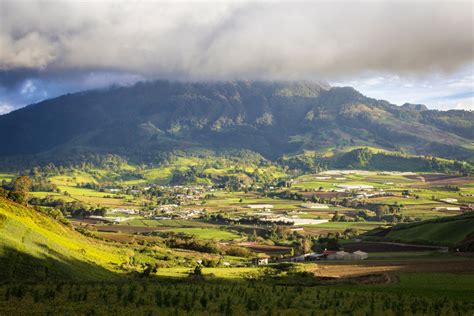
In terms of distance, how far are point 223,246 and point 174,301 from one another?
90.5 meters

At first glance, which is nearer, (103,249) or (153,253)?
(103,249)

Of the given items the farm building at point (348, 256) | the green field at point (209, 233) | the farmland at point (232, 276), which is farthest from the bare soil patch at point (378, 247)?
the green field at point (209, 233)

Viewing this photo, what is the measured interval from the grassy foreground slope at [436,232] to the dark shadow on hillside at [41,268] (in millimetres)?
85960

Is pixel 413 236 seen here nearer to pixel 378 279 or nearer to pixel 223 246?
pixel 223 246

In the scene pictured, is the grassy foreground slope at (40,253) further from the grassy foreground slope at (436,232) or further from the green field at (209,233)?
the grassy foreground slope at (436,232)

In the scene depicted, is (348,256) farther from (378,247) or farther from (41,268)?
(41,268)

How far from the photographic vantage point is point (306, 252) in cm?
12419

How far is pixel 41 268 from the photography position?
5225 cm

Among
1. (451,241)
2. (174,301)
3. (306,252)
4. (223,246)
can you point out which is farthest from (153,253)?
(451,241)

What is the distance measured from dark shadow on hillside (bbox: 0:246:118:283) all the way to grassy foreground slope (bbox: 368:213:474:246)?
85960 mm

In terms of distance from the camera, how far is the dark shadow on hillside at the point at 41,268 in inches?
1913

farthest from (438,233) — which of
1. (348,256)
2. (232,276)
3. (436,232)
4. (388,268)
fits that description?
(232,276)

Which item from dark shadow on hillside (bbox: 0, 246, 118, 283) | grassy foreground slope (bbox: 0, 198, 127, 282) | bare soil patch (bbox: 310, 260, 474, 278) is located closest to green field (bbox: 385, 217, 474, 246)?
bare soil patch (bbox: 310, 260, 474, 278)

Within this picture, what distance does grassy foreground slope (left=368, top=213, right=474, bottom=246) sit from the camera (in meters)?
115
